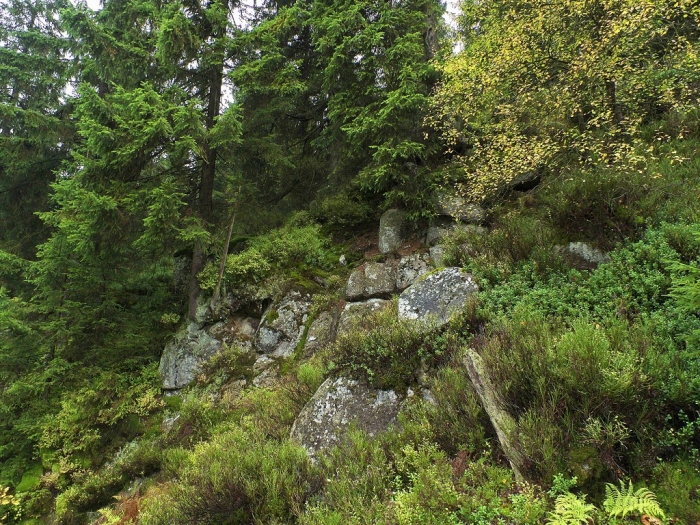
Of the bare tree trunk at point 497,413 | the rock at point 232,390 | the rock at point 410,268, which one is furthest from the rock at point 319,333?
the bare tree trunk at point 497,413

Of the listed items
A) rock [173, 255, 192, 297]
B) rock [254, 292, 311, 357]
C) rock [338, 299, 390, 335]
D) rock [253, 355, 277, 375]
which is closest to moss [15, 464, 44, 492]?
rock [173, 255, 192, 297]

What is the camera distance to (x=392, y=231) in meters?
9.75

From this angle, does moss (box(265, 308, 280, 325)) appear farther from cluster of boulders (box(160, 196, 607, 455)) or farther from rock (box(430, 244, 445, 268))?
rock (box(430, 244, 445, 268))

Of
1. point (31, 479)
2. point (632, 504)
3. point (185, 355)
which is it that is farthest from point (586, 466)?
point (31, 479)

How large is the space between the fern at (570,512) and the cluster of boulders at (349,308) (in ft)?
11.0

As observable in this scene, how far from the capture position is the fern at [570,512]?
224 centimetres

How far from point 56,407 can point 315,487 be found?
352 inches

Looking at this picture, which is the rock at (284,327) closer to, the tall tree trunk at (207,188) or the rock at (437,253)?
the tall tree trunk at (207,188)

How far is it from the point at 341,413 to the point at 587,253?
16.1 feet

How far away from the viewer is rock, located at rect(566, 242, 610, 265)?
18.6 feet

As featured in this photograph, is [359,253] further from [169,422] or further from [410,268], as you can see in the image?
[169,422]

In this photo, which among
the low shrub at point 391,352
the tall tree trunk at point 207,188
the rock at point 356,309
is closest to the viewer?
the low shrub at point 391,352

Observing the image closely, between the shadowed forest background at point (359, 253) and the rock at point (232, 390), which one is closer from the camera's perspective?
the shadowed forest background at point (359, 253)

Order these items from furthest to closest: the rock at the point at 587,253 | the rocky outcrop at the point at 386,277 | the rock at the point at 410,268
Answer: the rocky outcrop at the point at 386,277
the rock at the point at 410,268
the rock at the point at 587,253
